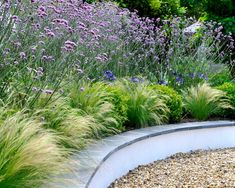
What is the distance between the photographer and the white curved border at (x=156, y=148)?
15.5 ft

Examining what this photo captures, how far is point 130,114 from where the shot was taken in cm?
643

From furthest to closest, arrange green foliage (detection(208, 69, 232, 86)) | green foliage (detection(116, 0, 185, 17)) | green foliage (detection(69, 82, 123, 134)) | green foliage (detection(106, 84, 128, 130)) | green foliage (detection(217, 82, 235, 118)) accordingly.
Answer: green foliage (detection(116, 0, 185, 17)), green foliage (detection(208, 69, 232, 86)), green foliage (detection(217, 82, 235, 118)), green foliage (detection(106, 84, 128, 130)), green foliage (detection(69, 82, 123, 134))

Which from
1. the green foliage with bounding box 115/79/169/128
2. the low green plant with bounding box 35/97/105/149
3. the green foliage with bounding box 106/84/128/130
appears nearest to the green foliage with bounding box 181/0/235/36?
the green foliage with bounding box 115/79/169/128

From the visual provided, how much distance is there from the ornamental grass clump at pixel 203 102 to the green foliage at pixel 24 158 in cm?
413

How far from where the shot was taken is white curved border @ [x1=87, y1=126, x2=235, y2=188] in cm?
473

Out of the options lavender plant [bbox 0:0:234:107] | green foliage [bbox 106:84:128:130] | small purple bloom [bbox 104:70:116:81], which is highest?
lavender plant [bbox 0:0:234:107]

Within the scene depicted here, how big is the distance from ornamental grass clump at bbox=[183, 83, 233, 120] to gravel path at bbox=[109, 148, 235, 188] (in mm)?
1043

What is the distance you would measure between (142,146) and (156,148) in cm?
38

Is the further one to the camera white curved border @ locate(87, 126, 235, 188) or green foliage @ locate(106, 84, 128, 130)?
green foliage @ locate(106, 84, 128, 130)

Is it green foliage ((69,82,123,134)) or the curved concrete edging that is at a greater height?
green foliage ((69,82,123,134))

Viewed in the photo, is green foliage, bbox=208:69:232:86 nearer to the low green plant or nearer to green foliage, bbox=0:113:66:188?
the low green plant

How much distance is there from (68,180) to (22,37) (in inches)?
105

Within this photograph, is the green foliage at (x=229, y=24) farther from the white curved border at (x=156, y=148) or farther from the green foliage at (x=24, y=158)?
the green foliage at (x=24, y=158)

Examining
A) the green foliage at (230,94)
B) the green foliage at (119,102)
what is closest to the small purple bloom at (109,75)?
the green foliage at (119,102)
